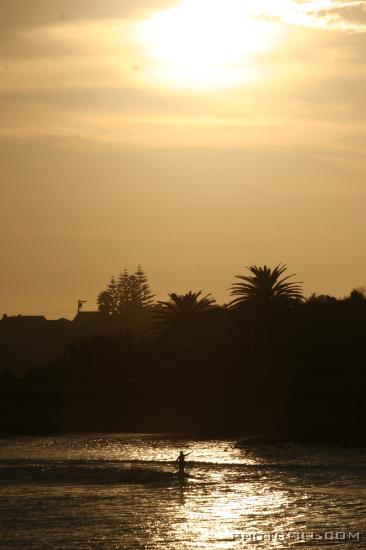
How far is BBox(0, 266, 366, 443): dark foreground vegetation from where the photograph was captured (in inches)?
3300

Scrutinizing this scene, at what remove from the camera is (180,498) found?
43.9 meters

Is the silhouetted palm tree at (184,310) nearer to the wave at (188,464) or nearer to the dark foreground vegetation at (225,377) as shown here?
the dark foreground vegetation at (225,377)

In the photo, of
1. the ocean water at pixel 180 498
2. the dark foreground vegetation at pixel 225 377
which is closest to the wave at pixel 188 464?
the ocean water at pixel 180 498

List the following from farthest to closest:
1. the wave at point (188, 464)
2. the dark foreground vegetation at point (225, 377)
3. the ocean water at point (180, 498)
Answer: the dark foreground vegetation at point (225, 377) < the wave at point (188, 464) < the ocean water at point (180, 498)

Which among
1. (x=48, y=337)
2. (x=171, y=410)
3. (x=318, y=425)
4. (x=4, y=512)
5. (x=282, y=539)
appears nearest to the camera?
(x=282, y=539)

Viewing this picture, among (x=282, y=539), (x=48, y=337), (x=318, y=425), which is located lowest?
(x=282, y=539)

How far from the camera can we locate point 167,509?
41250mm

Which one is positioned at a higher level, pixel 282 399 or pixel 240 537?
pixel 282 399

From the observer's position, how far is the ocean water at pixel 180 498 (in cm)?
3556

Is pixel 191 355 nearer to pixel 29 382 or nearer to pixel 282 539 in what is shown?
pixel 29 382

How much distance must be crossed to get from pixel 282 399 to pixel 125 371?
16427 millimetres

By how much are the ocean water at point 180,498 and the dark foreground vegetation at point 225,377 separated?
753 inches

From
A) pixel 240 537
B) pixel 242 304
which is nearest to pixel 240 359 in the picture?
pixel 242 304

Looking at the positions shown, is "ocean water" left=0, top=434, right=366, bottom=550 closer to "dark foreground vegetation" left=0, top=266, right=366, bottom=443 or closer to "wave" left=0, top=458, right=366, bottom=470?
"wave" left=0, top=458, right=366, bottom=470
